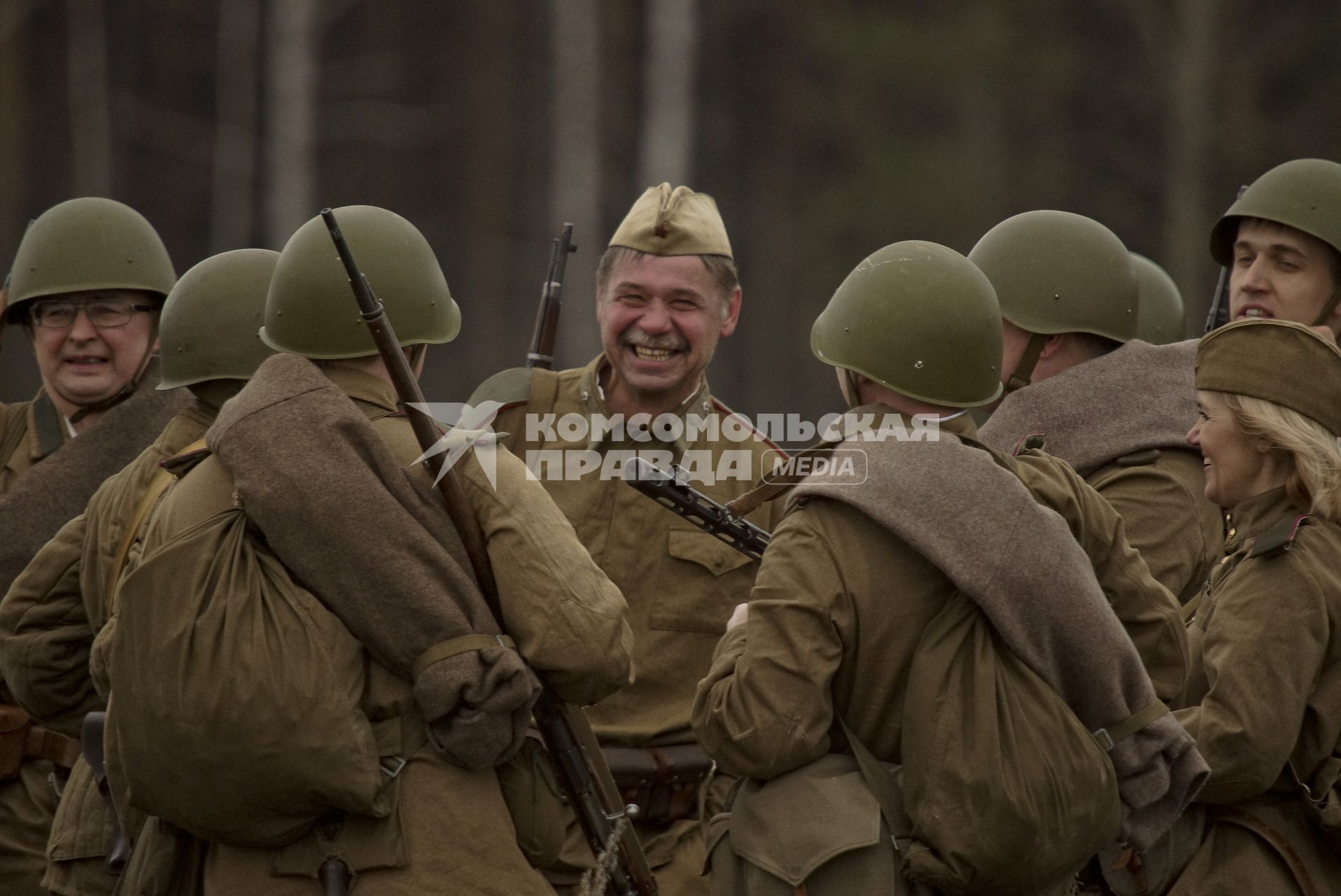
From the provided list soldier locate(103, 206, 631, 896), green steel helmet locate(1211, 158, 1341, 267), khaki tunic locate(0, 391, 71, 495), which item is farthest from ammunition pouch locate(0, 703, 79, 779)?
green steel helmet locate(1211, 158, 1341, 267)

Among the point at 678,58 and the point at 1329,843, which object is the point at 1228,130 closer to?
the point at 678,58

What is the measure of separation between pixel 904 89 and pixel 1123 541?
1840 cm

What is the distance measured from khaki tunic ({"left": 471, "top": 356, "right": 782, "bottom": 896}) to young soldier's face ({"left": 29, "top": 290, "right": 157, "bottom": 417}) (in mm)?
1380

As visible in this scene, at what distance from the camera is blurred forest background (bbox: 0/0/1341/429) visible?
20609 millimetres

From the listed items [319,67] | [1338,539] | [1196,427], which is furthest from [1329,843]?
[319,67]

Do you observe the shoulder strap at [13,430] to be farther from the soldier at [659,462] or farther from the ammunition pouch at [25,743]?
the soldier at [659,462]

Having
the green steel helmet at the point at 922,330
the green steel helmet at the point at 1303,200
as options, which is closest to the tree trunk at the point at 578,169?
the green steel helmet at the point at 1303,200

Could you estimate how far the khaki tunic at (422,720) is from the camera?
4.01 meters

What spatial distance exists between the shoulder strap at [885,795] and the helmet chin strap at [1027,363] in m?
1.95

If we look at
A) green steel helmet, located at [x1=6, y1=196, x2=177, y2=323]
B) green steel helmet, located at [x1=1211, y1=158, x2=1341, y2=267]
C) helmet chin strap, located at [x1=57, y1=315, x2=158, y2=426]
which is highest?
green steel helmet, located at [x1=1211, y1=158, x2=1341, y2=267]

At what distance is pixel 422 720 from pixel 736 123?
62.1 ft

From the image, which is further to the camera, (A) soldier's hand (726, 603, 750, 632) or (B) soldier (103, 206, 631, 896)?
(A) soldier's hand (726, 603, 750, 632)

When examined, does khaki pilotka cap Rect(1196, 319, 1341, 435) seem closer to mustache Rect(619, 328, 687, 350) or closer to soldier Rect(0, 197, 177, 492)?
mustache Rect(619, 328, 687, 350)

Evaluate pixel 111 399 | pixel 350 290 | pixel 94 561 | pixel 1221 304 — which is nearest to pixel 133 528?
pixel 94 561
